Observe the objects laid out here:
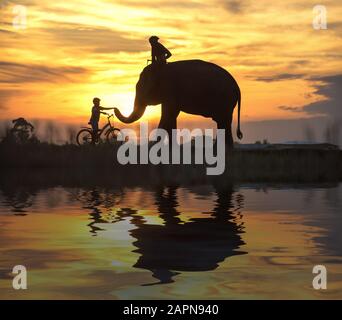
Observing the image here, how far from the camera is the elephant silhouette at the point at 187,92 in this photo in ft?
86.0

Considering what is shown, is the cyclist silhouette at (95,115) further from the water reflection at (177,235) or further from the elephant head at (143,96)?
the water reflection at (177,235)

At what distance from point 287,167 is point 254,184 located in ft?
22.8

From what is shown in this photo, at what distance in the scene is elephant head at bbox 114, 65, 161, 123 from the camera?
1029 inches

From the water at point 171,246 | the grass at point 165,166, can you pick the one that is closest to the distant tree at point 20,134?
the grass at point 165,166

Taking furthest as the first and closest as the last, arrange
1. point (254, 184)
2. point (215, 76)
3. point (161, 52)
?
1. point (215, 76)
2. point (161, 52)
3. point (254, 184)

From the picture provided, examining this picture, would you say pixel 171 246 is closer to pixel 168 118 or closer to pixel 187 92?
pixel 168 118

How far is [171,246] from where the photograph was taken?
8805 millimetres

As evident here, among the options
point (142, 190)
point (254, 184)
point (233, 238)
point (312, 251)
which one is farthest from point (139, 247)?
point (254, 184)

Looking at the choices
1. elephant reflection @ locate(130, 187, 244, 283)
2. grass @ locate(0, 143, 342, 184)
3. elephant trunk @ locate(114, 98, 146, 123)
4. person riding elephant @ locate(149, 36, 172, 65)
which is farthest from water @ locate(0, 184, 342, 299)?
elephant trunk @ locate(114, 98, 146, 123)

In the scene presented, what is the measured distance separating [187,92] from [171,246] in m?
18.1

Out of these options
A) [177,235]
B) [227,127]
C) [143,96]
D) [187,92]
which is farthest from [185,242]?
[227,127]

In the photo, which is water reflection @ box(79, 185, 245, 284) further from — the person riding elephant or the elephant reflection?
the person riding elephant

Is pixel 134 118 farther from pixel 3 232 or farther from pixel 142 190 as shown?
pixel 3 232
